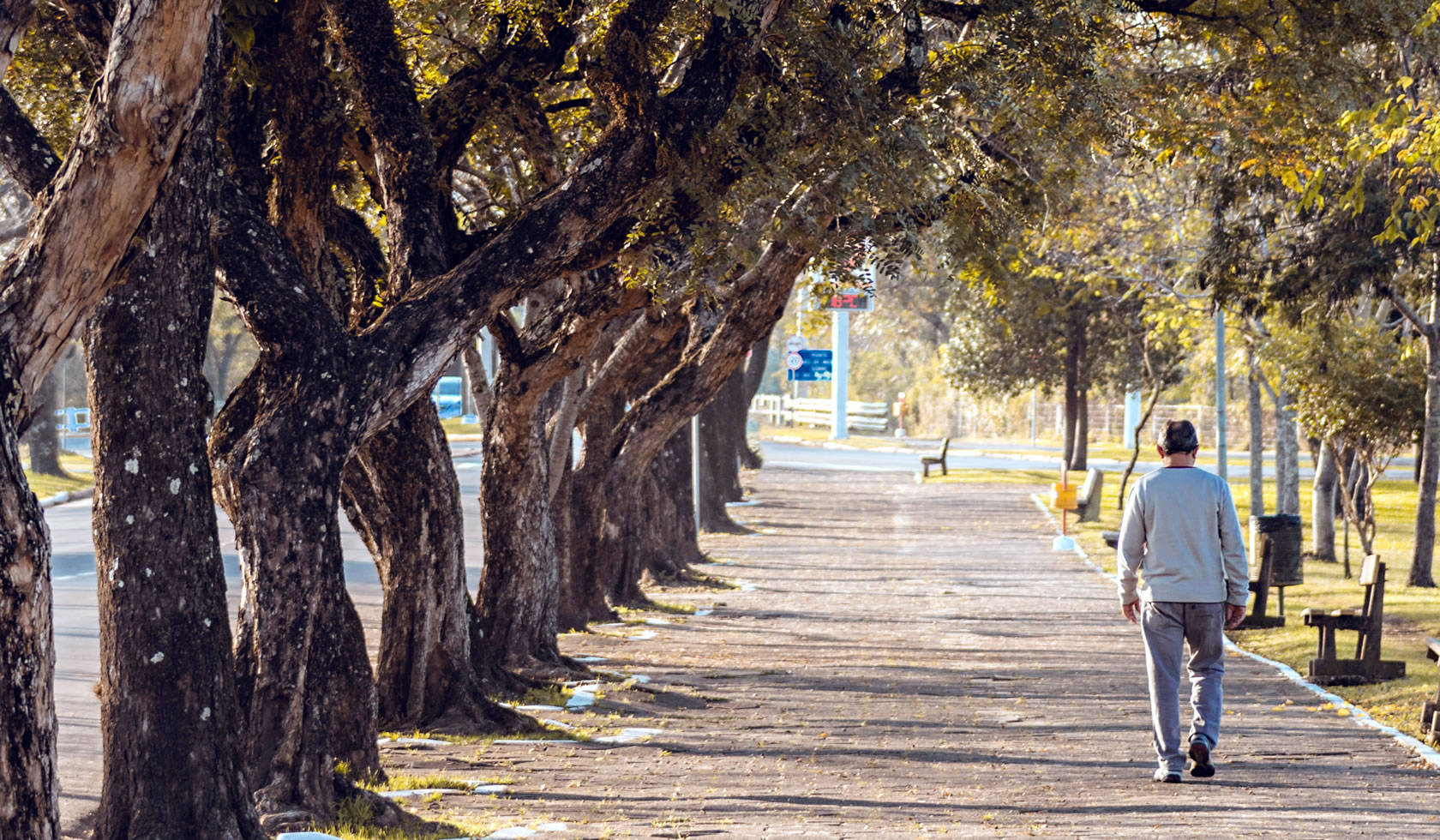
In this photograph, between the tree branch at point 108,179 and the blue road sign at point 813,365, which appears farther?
the blue road sign at point 813,365

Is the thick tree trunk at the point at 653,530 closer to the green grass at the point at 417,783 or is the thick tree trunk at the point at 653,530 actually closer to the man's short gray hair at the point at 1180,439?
the green grass at the point at 417,783

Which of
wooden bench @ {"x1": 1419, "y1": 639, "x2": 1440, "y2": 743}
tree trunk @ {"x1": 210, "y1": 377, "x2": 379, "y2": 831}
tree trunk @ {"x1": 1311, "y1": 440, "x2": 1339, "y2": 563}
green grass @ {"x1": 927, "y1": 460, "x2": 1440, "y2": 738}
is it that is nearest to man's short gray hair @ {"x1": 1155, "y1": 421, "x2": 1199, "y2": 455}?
wooden bench @ {"x1": 1419, "y1": 639, "x2": 1440, "y2": 743}

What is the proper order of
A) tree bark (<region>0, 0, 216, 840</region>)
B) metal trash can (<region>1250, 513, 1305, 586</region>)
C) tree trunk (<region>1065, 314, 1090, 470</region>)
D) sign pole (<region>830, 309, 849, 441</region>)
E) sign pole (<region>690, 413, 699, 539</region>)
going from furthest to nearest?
sign pole (<region>830, 309, 849, 441</region>), tree trunk (<region>1065, 314, 1090, 470</region>), sign pole (<region>690, 413, 699, 539</region>), metal trash can (<region>1250, 513, 1305, 586</region>), tree bark (<region>0, 0, 216, 840</region>)

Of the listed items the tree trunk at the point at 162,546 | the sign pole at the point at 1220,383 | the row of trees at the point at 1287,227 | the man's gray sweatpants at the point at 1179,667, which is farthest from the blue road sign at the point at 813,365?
the tree trunk at the point at 162,546

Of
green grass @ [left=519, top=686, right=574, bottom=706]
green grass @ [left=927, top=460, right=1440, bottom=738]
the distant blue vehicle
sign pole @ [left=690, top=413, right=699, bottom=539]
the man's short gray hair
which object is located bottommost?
→ green grass @ [left=927, top=460, right=1440, bottom=738]

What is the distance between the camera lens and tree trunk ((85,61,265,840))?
5930 mm

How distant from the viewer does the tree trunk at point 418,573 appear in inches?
357

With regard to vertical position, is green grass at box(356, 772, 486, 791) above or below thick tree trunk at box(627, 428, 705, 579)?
below

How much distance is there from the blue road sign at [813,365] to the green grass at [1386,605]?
10.6m

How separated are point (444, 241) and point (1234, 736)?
515 centimetres

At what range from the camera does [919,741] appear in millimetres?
9703

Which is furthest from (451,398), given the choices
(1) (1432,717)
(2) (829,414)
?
(1) (1432,717)

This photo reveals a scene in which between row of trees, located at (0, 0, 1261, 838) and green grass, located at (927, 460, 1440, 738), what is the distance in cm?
398

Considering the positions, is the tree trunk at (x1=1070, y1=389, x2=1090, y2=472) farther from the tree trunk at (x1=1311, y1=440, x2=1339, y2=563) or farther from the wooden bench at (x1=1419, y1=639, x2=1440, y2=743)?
the wooden bench at (x1=1419, y1=639, x2=1440, y2=743)
